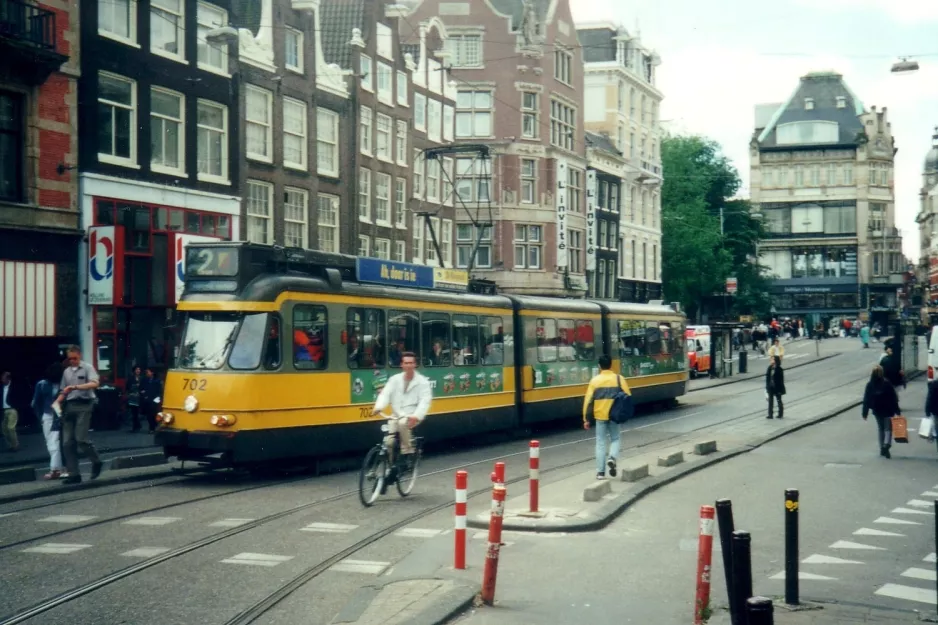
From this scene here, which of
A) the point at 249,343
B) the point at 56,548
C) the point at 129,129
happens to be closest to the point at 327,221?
the point at 129,129

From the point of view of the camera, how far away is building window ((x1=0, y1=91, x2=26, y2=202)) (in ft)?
84.1

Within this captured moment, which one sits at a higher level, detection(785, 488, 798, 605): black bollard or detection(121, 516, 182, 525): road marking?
detection(785, 488, 798, 605): black bollard

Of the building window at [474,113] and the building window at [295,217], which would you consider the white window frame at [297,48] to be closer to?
the building window at [295,217]

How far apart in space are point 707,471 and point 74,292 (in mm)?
15433

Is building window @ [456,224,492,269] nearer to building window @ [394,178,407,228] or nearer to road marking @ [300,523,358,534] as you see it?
building window @ [394,178,407,228]

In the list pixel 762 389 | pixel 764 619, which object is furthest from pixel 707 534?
pixel 762 389

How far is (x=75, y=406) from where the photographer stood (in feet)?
53.2

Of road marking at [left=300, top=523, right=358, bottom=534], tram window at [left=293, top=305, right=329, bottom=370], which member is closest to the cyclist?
road marking at [left=300, top=523, right=358, bottom=534]

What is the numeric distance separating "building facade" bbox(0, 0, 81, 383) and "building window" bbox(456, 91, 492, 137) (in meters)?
31.1

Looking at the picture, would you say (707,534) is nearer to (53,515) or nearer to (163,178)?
(53,515)

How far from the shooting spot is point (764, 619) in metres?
5.10

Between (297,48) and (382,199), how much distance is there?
285 inches

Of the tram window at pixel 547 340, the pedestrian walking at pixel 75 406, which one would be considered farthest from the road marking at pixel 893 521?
the tram window at pixel 547 340

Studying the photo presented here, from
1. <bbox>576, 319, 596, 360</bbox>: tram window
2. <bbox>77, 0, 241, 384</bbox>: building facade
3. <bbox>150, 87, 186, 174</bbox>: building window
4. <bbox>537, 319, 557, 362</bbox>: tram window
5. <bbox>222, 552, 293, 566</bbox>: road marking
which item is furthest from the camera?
<bbox>150, 87, 186, 174</bbox>: building window
